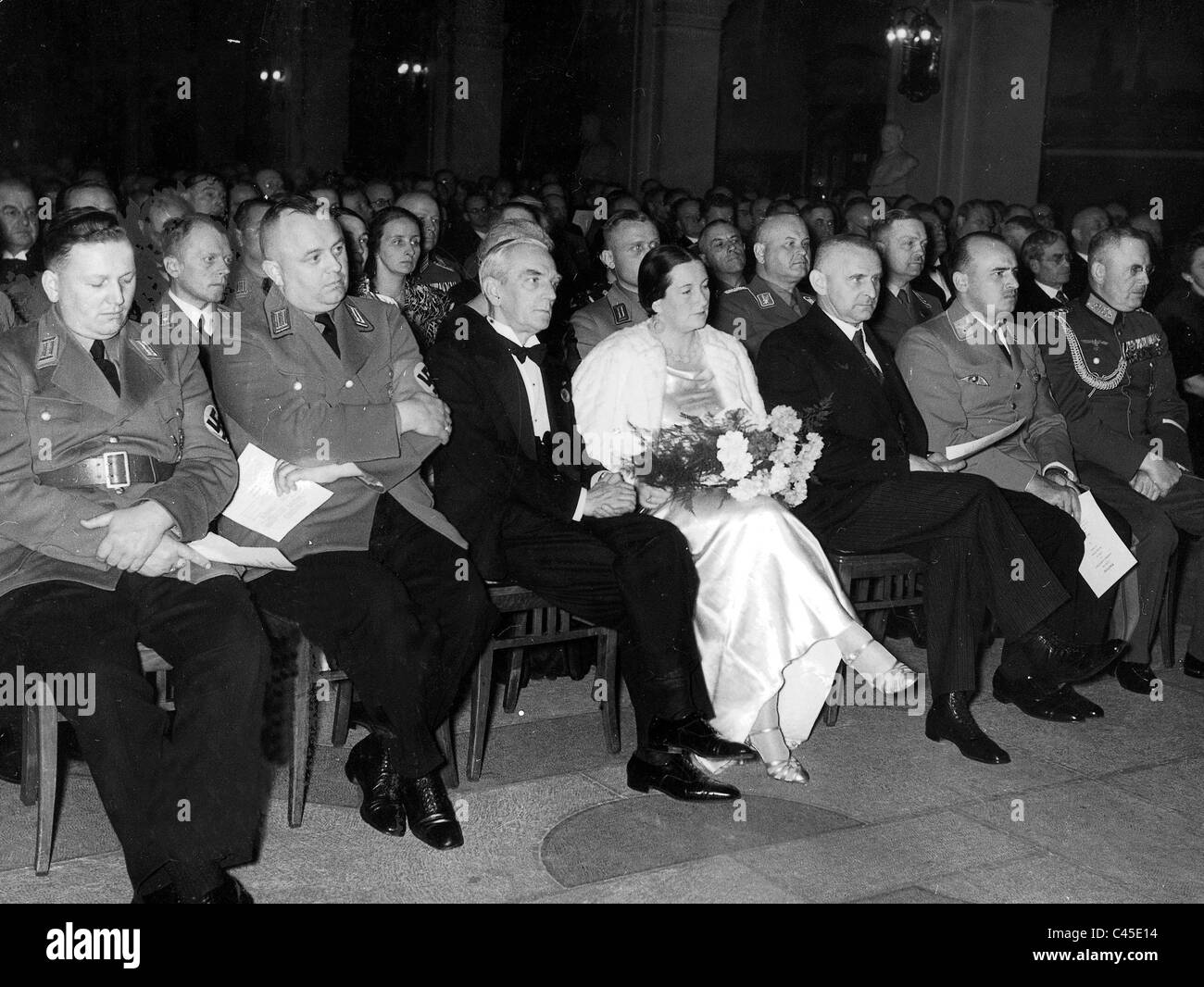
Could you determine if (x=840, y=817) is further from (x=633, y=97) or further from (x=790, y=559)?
(x=633, y=97)

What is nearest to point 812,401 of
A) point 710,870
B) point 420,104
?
point 710,870

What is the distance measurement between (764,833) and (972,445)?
1.94 metres

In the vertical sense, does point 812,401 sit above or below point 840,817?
above

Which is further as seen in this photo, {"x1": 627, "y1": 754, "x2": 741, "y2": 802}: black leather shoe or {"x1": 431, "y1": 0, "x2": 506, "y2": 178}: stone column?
{"x1": 431, "y1": 0, "x2": 506, "y2": 178}: stone column

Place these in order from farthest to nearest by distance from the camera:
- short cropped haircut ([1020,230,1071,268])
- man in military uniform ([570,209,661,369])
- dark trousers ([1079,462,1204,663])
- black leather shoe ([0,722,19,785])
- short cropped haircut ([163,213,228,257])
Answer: short cropped haircut ([1020,230,1071,268]) → man in military uniform ([570,209,661,369]) → dark trousers ([1079,462,1204,663]) → short cropped haircut ([163,213,228,257]) → black leather shoe ([0,722,19,785])

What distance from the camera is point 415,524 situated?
Answer: 13.7 feet

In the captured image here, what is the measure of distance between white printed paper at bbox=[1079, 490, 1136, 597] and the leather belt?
3386 millimetres

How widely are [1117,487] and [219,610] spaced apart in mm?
3745

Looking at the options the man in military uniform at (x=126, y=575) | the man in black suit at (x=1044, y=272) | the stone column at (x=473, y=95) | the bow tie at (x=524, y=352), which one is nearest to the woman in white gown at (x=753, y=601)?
the bow tie at (x=524, y=352)

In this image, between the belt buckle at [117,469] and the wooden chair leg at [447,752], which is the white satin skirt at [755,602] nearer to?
the wooden chair leg at [447,752]

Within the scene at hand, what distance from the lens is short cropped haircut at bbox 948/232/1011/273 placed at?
530 centimetres

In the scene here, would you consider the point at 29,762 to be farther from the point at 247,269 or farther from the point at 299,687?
the point at 247,269

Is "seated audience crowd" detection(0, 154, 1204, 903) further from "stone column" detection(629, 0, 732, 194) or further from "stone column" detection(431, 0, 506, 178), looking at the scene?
"stone column" detection(431, 0, 506, 178)

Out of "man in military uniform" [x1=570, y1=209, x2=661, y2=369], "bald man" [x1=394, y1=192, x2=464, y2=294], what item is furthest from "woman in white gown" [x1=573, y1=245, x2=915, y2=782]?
"bald man" [x1=394, y1=192, x2=464, y2=294]
